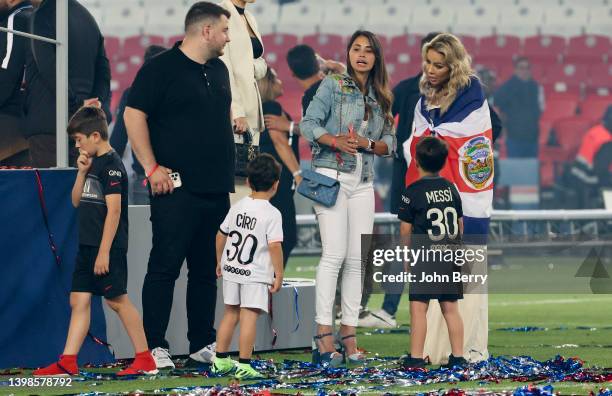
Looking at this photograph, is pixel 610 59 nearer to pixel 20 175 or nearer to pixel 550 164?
pixel 550 164

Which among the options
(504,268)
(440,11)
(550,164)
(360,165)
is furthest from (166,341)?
(440,11)

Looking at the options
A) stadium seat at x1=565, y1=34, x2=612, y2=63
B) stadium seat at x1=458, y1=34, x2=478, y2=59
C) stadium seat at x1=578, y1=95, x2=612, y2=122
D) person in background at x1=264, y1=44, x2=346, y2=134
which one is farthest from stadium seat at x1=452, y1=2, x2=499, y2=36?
person in background at x1=264, y1=44, x2=346, y2=134

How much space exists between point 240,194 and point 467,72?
157 centimetres

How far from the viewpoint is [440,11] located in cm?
2458

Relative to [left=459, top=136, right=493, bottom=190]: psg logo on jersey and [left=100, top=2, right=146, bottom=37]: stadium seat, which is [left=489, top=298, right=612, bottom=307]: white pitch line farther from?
[left=100, top=2, right=146, bottom=37]: stadium seat

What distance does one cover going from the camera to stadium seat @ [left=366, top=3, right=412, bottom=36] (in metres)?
24.8

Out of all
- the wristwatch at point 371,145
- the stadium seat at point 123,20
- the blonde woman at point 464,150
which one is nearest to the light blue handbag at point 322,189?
the wristwatch at point 371,145

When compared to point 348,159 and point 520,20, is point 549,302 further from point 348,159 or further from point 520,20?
point 520,20

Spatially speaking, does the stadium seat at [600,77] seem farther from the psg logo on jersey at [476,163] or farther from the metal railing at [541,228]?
the psg logo on jersey at [476,163]

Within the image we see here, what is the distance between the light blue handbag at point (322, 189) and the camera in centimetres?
678

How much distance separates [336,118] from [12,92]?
2308 mm

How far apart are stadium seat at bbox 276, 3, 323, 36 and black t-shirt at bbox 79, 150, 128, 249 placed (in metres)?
18.4

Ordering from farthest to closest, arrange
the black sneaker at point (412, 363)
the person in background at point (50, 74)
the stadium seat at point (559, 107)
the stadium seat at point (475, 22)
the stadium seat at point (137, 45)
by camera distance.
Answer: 1. the stadium seat at point (475, 22)
2. the stadium seat at point (137, 45)
3. the stadium seat at point (559, 107)
4. the person in background at point (50, 74)
5. the black sneaker at point (412, 363)

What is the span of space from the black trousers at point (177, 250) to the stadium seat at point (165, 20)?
60.8 feet
